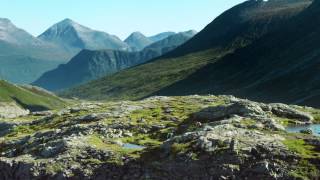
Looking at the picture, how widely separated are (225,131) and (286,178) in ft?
33.9

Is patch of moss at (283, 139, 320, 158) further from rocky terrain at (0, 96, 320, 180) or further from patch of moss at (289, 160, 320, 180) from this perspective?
patch of moss at (289, 160, 320, 180)

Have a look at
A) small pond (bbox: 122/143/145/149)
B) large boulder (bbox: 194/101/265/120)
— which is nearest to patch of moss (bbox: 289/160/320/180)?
large boulder (bbox: 194/101/265/120)

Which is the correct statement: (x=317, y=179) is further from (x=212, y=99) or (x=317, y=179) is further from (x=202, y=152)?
(x=212, y=99)

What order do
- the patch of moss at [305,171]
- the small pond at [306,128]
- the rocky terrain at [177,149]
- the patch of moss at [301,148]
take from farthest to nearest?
1. the small pond at [306,128]
2. the rocky terrain at [177,149]
3. the patch of moss at [301,148]
4. the patch of moss at [305,171]

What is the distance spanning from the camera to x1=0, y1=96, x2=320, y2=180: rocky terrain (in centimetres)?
4919

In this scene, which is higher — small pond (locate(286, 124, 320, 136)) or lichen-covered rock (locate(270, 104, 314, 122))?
lichen-covered rock (locate(270, 104, 314, 122))

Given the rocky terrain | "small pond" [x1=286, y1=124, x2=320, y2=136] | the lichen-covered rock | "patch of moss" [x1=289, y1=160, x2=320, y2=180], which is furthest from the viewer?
the lichen-covered rock

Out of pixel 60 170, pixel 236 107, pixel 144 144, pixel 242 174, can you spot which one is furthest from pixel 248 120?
pixel 60 170

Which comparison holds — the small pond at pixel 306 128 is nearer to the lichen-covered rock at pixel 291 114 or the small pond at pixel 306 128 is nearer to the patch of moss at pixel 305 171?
the lichen-covered rock at pixel 291 114

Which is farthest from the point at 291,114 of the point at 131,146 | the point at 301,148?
the point at 301,148

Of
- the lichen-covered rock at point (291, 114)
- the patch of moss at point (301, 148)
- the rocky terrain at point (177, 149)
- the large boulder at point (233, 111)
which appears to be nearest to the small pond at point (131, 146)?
the rocky terrain at point (177, 149)

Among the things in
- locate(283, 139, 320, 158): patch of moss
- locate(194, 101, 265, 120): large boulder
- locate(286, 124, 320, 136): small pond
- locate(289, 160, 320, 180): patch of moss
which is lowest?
locate(289, 160, 320, 180): patch of moss

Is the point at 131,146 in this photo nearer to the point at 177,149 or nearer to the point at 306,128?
the point at 177,149

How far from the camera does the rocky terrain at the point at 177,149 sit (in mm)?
49188
